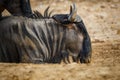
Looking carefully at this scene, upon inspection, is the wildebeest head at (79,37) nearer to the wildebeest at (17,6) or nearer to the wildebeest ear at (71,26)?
the wildebeest ear at (71,26)

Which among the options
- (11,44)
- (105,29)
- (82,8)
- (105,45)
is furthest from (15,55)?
(82,8)

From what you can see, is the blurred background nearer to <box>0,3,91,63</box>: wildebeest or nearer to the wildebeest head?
the wildebeest head

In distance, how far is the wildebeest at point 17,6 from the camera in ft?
20.4

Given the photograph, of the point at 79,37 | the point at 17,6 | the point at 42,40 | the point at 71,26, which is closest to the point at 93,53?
the point at 79,37

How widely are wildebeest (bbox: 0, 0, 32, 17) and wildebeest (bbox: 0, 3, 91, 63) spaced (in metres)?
0.44

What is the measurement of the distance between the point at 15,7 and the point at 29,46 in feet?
3.14

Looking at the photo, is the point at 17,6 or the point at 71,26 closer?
the point at 71,26

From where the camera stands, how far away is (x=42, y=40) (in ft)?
19.3

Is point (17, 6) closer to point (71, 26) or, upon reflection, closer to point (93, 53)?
point (71, 26)

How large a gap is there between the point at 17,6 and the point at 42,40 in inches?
35.0

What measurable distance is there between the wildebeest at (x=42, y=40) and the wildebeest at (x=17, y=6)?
444 millimetres

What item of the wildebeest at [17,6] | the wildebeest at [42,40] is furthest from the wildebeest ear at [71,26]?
the wildebeest at [17,6]

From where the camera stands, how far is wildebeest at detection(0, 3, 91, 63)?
5.68 metres

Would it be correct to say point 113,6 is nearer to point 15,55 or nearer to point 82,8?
point 82,8
